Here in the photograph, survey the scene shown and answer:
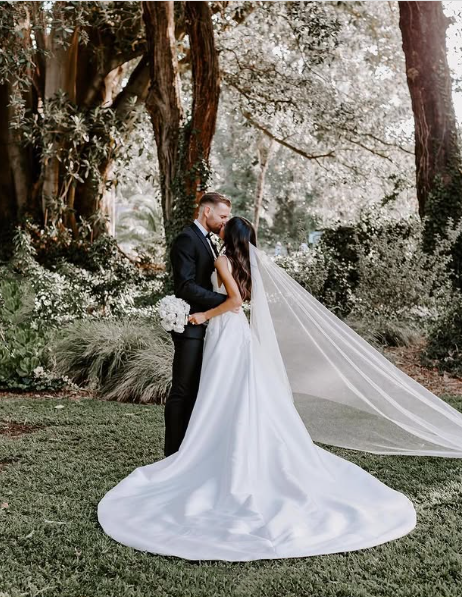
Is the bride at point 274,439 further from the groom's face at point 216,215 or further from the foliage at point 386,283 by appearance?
the foliage at point 386,283

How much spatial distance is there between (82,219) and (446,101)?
23.6ft

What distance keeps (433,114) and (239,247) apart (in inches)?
316

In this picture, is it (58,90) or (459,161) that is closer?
(459,161)

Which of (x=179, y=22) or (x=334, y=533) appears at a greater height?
(x=179, y=22)

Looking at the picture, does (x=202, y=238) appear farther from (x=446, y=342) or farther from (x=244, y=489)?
(x=446, y=342)

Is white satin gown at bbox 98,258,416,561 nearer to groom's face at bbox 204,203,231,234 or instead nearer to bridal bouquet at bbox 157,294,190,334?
bridal bouquet at bbox 157,294,190,334

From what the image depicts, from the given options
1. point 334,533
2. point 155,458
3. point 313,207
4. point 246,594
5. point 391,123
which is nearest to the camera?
point 246,594

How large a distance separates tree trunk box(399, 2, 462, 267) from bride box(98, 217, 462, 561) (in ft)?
22.2

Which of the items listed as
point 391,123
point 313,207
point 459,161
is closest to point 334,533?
point 459,161

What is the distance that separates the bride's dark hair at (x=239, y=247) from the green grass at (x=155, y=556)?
167 cm

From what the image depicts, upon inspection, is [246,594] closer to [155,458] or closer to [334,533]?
[334,533]

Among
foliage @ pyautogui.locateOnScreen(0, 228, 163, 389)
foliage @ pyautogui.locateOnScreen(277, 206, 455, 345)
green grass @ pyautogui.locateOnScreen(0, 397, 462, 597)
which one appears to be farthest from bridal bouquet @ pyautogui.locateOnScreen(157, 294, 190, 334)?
foliage @ pyautogui.locateOnScreen(277, 206, 455, 345)

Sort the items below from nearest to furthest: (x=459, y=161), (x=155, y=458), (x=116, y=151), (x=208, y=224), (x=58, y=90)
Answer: (x=208, y=224) → (x=155, y=458) → (x=459, y=161) → (x=58, y=90) → (x=116, y=151)

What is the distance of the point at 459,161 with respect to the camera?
11.0 m
